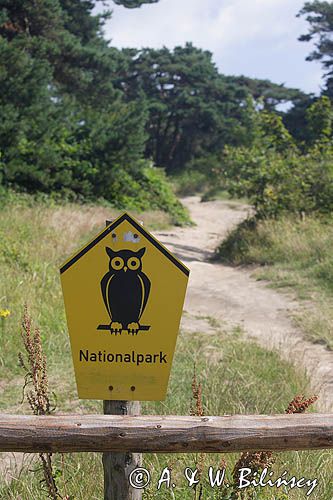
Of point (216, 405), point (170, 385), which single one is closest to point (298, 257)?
point (170, 385)

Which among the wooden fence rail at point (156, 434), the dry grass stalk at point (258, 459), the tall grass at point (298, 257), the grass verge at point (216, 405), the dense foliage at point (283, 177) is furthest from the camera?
the dense foliage at point (283, 177)

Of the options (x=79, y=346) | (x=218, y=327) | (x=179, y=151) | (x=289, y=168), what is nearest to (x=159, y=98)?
(x=179, y=151)

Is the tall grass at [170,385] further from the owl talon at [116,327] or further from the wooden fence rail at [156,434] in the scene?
the owl talon at [116,327]

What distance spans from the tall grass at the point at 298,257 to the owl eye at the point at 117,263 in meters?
4.38

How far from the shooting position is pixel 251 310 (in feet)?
26.8

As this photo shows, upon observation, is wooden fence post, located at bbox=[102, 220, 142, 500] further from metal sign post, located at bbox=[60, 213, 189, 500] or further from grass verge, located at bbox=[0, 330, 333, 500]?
grass verge, located at bbox=[0, 330, 333, 500]

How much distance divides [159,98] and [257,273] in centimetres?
3385

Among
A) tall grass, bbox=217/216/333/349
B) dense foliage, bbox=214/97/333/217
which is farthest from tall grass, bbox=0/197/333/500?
dense foliage, bbox=214/97/333/217

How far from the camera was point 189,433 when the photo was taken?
227cm

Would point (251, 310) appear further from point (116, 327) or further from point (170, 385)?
point (116, 327)

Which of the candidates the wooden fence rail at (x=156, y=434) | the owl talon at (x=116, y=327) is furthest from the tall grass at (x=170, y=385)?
the owl talon at (x=116, y=327)

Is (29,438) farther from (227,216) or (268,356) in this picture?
(227,216)

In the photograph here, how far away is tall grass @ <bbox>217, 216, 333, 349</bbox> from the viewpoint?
7.36m

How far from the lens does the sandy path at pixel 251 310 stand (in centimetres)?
563
